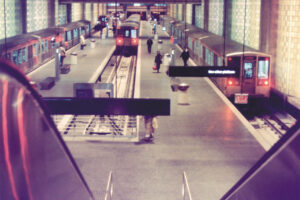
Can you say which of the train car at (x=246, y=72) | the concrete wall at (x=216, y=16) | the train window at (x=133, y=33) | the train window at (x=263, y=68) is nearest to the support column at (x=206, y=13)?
the concrete wall at (x=216, y=16)

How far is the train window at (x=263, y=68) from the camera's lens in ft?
64.5

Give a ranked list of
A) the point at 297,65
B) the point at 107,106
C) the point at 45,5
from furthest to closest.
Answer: the point at 45,5
the point at 297,65
the point at 107,106

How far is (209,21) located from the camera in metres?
40.5

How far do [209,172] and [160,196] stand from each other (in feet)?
6.01

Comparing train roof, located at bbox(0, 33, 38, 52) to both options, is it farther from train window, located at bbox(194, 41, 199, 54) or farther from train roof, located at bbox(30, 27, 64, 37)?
train window, located at bbox(194, 41, 199, 54)

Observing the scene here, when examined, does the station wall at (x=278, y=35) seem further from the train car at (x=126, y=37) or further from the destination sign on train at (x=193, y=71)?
the train car at (x=126, y=37)

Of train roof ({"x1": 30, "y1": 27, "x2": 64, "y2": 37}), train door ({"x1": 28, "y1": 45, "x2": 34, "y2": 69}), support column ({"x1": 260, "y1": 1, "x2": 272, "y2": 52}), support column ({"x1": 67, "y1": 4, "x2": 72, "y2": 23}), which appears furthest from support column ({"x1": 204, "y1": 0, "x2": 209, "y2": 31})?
train door ({"x1": 28, "y1": 45, "x2": 34, "y2": 69})

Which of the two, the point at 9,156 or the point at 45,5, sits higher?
the point at 45,5

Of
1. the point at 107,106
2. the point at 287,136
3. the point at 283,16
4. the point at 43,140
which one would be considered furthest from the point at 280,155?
the point at 283,16

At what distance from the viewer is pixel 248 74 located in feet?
65.5

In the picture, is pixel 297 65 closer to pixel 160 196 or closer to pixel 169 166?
pixel 169 166

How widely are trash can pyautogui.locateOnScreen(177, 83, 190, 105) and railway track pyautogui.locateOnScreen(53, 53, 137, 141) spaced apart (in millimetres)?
2098

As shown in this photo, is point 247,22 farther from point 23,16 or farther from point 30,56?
point 23,16

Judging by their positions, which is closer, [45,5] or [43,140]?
[43,140]
